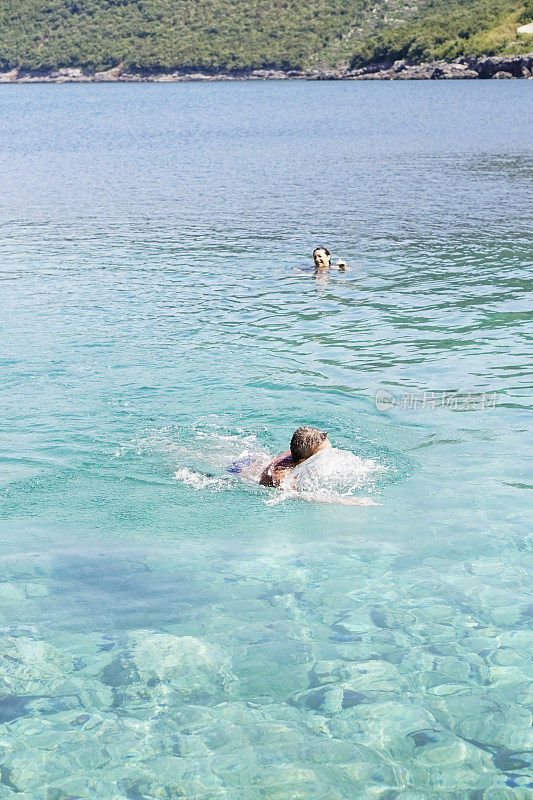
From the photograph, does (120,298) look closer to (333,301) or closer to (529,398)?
(333,301)

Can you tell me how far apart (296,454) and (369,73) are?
515 feet

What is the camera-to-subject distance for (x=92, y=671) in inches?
258

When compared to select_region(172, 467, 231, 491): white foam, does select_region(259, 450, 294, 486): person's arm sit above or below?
above

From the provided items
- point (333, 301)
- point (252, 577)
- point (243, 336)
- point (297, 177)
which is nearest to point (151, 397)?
point (243, 336)

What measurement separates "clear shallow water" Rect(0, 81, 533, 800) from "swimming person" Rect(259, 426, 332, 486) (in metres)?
0.20

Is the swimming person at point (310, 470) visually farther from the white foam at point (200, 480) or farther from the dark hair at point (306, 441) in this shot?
the white foam at point (200, 480)

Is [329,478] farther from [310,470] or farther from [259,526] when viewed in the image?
[259,526]

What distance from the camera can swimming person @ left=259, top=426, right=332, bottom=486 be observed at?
30.0ft

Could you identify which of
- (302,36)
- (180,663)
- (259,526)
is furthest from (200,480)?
(302,36)

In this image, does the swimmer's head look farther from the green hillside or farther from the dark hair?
the green hillside

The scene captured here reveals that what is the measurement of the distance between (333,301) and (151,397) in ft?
21.4

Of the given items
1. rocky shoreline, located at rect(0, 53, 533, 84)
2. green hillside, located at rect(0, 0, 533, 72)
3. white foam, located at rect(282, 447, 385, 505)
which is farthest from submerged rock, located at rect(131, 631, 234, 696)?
green hillside, located at rect(0, 0, 533, 72)

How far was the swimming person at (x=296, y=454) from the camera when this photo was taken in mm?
9133

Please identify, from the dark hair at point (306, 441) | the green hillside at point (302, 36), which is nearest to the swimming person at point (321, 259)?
the dark hair at point (306, 441)
